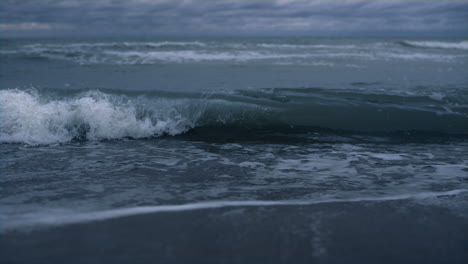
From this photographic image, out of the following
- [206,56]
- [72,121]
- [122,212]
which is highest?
[206,56]

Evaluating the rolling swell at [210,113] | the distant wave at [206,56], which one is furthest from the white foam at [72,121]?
the distant wave at [206,56]

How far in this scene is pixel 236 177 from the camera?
4559 mm

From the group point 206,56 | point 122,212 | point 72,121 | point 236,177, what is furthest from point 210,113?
point 206,56

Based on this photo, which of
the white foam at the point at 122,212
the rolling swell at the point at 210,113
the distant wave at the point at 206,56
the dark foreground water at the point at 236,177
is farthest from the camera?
the distant wave at the point at 206,56

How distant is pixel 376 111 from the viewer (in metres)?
8.16

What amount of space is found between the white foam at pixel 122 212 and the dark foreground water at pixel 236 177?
0.02 meters

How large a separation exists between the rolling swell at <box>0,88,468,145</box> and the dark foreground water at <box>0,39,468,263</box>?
0.11ft

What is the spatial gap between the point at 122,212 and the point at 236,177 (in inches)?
59.6

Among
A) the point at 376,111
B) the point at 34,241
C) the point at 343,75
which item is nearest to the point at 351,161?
the point at 376,111

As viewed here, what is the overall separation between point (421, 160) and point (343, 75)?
31.0 ft

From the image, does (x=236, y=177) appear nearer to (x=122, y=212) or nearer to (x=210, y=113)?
(x=122, y=212)

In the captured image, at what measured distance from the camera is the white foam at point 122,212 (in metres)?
3.26

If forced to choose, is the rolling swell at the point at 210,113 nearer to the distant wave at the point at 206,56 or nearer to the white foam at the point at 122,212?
the white foam at the point at 122,212

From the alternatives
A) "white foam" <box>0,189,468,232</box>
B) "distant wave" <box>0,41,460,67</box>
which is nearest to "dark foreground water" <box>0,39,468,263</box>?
"white foam" <box>0,189,468,232</box>
